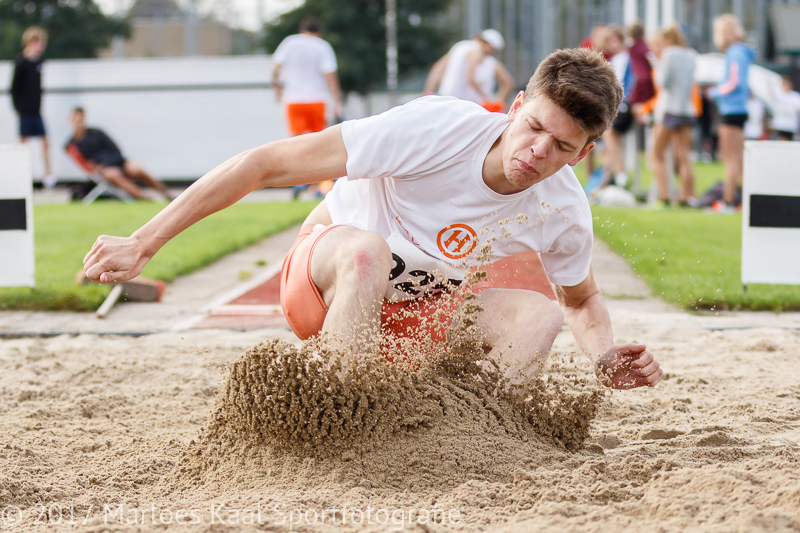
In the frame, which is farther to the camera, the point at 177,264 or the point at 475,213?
the point at 177,264

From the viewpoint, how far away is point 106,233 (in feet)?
22.6

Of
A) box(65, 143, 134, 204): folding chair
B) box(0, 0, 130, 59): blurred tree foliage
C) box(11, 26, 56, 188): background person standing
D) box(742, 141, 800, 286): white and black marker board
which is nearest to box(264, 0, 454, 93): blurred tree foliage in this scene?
box(0, 0, 130, 59): blurred tree foliage

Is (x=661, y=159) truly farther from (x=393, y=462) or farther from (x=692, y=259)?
(x=393, y=462)

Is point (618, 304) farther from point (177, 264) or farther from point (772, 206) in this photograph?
point (177, 264)

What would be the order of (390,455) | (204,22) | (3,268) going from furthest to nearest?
(204,22) < (3,268) < (390,455)

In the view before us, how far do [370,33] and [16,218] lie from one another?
104ft

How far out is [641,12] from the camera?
80.1 ft

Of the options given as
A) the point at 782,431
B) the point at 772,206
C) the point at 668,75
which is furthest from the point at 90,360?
the point at 668,75

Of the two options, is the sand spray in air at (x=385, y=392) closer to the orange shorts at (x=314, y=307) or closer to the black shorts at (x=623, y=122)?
the orange shorts at (x=314, y=307)

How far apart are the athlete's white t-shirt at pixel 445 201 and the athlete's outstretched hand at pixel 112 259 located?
24.9 inches

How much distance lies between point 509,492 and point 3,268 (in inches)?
143

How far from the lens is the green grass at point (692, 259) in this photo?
14.9 ft

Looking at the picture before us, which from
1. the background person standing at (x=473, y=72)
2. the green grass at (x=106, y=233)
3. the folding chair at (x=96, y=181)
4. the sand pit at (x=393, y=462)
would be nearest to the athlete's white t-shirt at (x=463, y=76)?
the background person standing at (x=473, y=72)

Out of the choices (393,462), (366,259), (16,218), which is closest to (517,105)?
(366,259)
